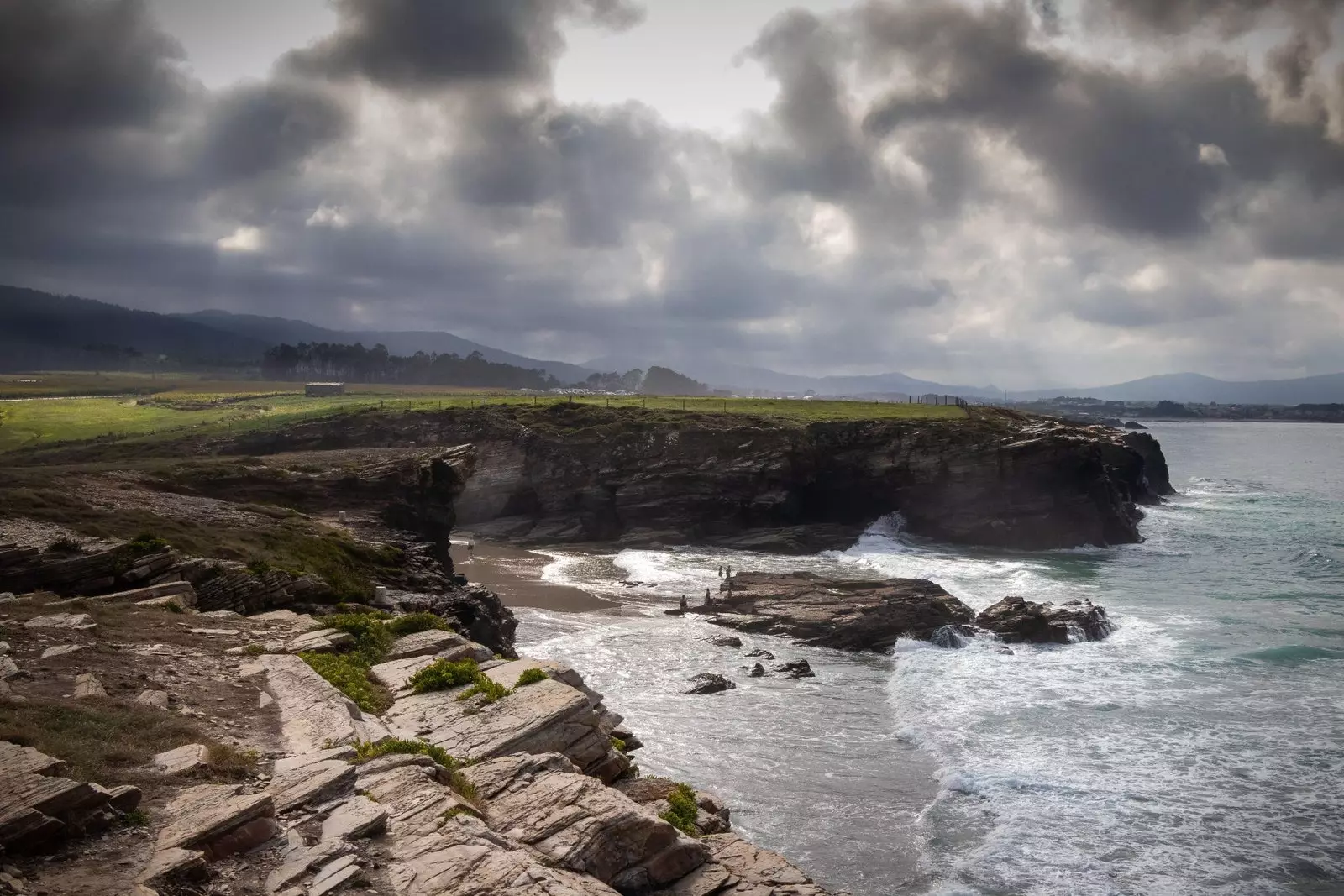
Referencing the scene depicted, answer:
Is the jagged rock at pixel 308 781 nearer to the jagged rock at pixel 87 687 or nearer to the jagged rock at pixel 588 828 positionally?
the jagged rock at pixel 588 828

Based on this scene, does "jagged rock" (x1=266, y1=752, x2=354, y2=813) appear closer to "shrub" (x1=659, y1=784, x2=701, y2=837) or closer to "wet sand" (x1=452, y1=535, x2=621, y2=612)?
"shrub" (x1=659, y1=784, x2=701, y2=837)

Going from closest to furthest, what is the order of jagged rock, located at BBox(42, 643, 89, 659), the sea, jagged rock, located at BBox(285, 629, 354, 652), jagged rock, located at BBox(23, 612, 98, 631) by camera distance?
1. jagged rock, located at BBox(42, 643, 89, 659)
2. jagged rock, located at BBox(23, 612, 98, 631)
3. the sea
4. jagged rock, located at BBox(285, 629, 354, 652)

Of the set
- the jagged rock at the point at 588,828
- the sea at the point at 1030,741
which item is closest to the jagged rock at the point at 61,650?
the jagged rock at the point at 588,828

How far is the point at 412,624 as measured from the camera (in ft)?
78.3

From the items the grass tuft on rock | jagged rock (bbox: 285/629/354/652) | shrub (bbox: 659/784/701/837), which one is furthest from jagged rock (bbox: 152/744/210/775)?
shrub (bbox: 659/784/701/837)

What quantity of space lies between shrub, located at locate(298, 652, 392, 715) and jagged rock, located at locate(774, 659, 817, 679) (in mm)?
17505

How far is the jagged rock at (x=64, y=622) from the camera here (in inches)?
733

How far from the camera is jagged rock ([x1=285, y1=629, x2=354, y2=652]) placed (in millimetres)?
20203

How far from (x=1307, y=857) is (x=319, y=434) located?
2800 inches

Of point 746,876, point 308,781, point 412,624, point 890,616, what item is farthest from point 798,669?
point 308,781

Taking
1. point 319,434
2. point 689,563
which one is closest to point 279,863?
point 689,563

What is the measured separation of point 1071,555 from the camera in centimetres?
6225

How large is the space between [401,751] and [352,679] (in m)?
4.87

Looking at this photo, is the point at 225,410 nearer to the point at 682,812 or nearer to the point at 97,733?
the point at 97,733
